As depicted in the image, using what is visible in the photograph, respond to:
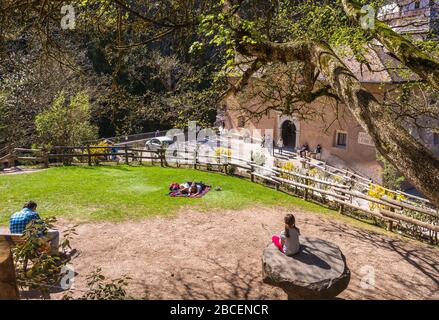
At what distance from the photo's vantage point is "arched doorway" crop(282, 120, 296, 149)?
31.2 m

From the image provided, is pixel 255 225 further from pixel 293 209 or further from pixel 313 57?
pixel 313 57

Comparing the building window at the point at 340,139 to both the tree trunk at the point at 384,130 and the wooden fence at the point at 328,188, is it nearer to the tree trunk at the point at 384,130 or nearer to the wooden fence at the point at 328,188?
the wooden fence at the point at 328,188

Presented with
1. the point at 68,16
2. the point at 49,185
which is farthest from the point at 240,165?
the point at 68,16

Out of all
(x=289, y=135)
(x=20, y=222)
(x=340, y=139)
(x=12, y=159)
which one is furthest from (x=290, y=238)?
(x=289, y=135)

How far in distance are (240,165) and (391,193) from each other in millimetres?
7029

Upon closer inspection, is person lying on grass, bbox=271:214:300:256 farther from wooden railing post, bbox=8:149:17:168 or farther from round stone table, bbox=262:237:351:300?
wooden railing post, bbox=8:149:17:168

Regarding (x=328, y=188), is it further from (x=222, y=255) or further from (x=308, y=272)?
(x=308, y=272)

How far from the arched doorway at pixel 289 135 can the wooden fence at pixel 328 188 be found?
42.6 ft

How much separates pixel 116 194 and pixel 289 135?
2178 cm

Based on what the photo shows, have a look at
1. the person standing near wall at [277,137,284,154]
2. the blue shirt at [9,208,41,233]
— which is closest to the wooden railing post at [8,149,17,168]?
the blue shirt at [9,208,41,233]

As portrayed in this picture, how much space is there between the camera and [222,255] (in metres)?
8.69

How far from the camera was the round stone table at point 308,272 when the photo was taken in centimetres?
584

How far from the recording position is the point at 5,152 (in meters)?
19.6
